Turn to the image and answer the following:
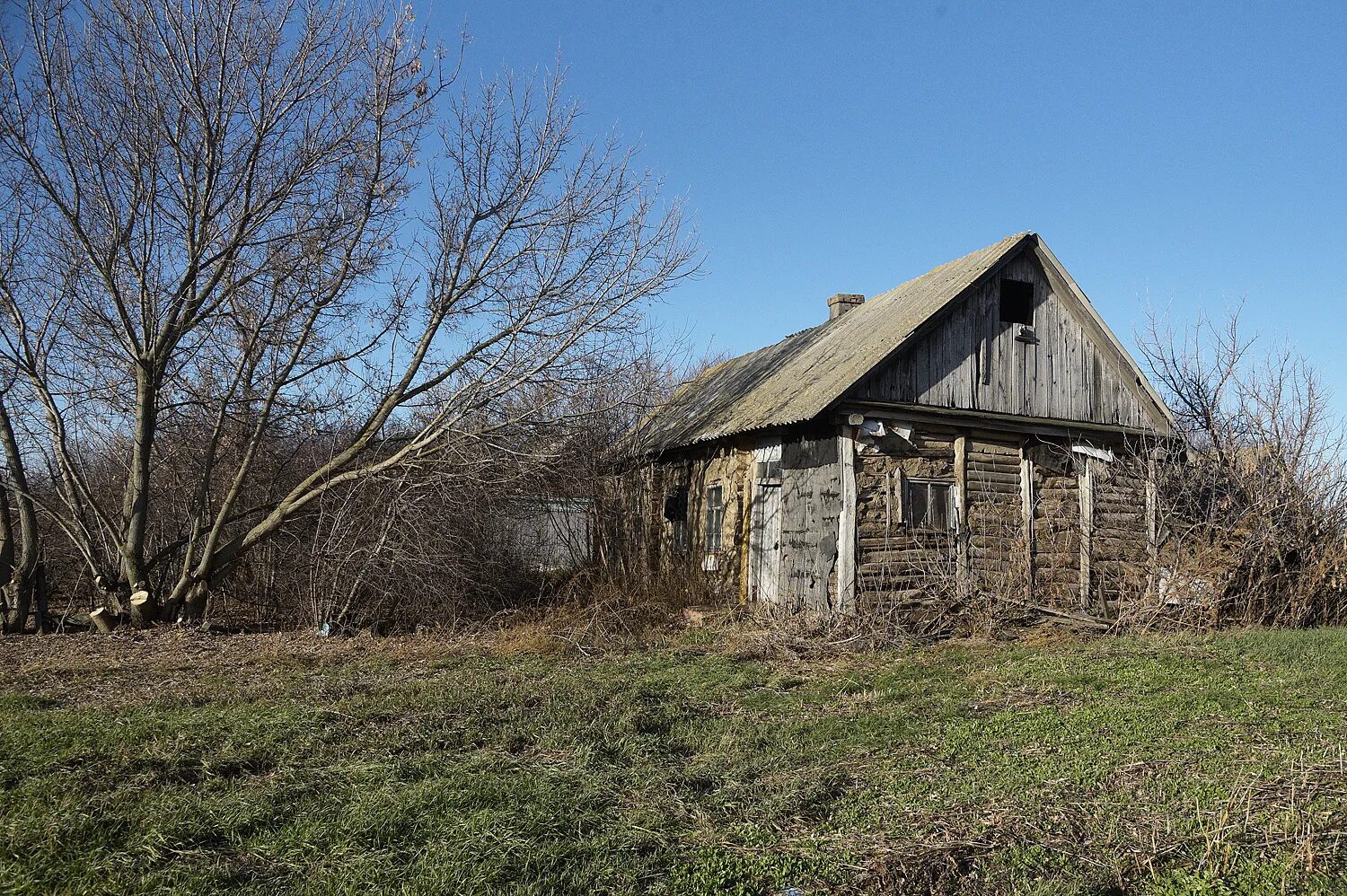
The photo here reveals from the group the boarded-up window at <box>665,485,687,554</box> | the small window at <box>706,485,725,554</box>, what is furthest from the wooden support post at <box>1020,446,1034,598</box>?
the boarded-up window at <box>665,485,687,554</box>

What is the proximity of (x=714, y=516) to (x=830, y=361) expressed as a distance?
2.94 m

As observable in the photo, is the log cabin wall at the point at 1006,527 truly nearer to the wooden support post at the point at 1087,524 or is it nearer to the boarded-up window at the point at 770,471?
the wooden support post at the point at 1087,524

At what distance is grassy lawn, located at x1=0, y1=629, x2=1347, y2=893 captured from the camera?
406 centimetres

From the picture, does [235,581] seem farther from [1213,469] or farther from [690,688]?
[1213,469]

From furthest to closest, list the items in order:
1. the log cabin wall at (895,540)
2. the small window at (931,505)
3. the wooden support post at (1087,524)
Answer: the wooden support post at (1087,524)
the small window at (931,505)
the log cabin wall at (895,540)

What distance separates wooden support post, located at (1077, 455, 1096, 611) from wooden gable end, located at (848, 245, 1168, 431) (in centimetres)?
70

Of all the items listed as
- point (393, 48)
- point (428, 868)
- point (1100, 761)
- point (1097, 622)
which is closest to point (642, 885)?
point (428, 868)

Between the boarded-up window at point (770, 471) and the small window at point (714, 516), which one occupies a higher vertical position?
the boarded-up window at point (770, 471)

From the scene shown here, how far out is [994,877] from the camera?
13.4ft

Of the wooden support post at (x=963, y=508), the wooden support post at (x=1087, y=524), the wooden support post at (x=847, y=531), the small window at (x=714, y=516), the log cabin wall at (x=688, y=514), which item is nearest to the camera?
the wooden support post at (x=847, y=531)

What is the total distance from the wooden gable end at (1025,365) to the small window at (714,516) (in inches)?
135

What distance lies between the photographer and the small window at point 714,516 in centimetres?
1410

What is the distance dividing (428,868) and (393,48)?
958 centimetres

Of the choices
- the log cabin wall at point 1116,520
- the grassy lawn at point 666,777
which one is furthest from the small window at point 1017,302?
the grassy lawn at point 666,777
